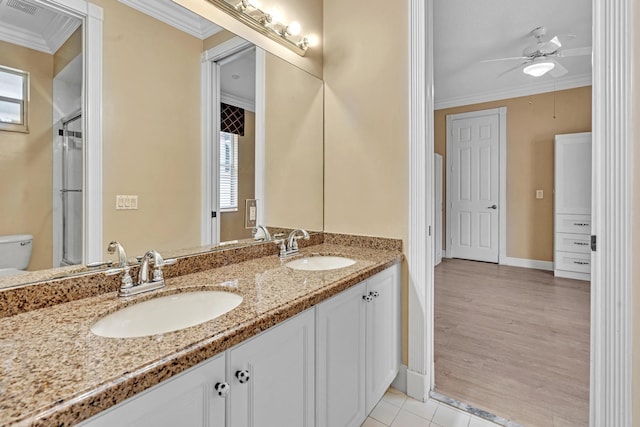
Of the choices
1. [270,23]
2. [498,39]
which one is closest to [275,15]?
[270,23]

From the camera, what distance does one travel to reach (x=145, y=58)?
1.25 metres

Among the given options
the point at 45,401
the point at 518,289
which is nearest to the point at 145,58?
the point at 45,401

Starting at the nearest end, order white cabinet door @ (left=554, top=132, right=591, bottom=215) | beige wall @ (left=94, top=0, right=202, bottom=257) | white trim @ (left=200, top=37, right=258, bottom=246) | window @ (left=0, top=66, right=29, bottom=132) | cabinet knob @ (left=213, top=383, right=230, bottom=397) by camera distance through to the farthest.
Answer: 1. cabinet knob @ (left=213, top=383, right=230, bottom=397)
2. window @ (left=0, top=66, right=29, bottom=132)
3. beige wall @ (left=94, top=0, right=202, bottom=257)
4. white trim @ (left=200, top=37, right=258, bottom=246)
5. white cabinet door @ (left=554, top=132, right=591, bottom=215)

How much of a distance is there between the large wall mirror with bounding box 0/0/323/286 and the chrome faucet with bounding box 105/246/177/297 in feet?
0.41

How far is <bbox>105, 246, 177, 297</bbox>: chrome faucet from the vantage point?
1.06 m

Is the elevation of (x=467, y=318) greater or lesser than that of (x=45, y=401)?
lesser

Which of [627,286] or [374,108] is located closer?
[627,286]

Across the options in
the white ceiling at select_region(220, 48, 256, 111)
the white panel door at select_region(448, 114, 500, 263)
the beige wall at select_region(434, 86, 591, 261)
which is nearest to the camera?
the white ceiling at select_region(220, 48, 256, 111)

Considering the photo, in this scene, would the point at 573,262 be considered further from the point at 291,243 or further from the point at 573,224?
the point at 291,243

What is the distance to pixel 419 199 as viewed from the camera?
179cm

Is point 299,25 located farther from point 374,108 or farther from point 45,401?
point 45,401

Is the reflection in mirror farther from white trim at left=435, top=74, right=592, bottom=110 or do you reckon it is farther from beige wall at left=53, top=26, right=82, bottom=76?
white trim at left=435, top=74, right=592, bottom=110

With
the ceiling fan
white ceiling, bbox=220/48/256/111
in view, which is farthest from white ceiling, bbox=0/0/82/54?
the ceiling fan

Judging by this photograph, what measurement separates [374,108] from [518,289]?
3.08m
